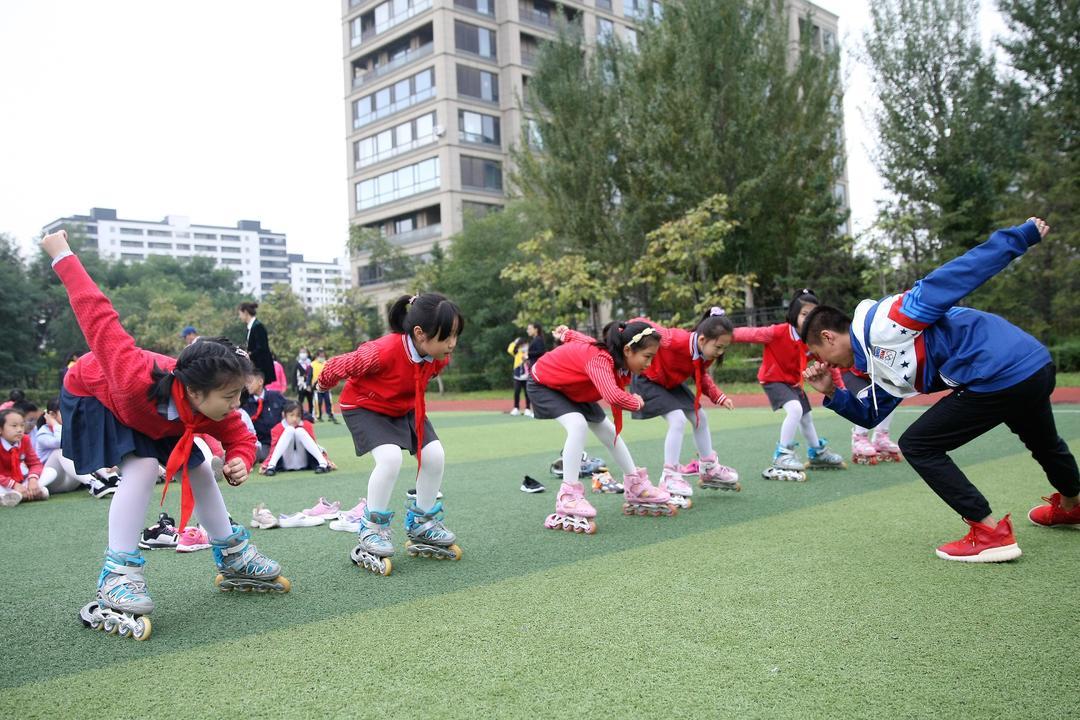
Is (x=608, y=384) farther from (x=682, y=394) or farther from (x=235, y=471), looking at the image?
(x=235, y=471)

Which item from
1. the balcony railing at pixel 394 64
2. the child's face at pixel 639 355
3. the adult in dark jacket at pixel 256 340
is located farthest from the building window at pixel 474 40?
the child's face at pixel 639 355

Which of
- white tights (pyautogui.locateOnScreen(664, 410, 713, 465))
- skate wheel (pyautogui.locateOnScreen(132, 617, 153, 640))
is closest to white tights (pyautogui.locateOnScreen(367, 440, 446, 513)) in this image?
skate wheel (pyautogui.locateOnScreen(132, 617, 153, 640))

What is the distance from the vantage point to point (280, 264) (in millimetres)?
163250

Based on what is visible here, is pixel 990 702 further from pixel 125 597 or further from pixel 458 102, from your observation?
pixel 458 102

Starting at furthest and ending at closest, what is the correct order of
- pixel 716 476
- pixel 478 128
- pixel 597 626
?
pixel 478 128 → pixel 716 476 → pixel 597 626

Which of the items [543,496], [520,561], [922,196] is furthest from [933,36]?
[520,561]

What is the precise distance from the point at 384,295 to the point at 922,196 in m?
30.6

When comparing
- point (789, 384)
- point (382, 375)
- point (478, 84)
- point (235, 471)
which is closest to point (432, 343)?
point (382, 375)

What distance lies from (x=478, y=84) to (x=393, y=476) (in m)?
42.8

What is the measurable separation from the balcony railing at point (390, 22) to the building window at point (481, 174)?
858 cm

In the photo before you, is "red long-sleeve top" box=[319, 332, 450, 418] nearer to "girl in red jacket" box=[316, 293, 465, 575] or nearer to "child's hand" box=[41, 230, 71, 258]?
"girl in red jacket" box=[316, 293, 465, 575]

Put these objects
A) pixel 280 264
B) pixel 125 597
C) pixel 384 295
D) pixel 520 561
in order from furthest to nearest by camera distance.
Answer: pixel 280 264, pixel 384 295, pixel 520 561, pixel 125 597

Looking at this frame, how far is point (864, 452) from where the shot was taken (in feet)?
25.6

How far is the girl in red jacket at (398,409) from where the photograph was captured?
4.35m
